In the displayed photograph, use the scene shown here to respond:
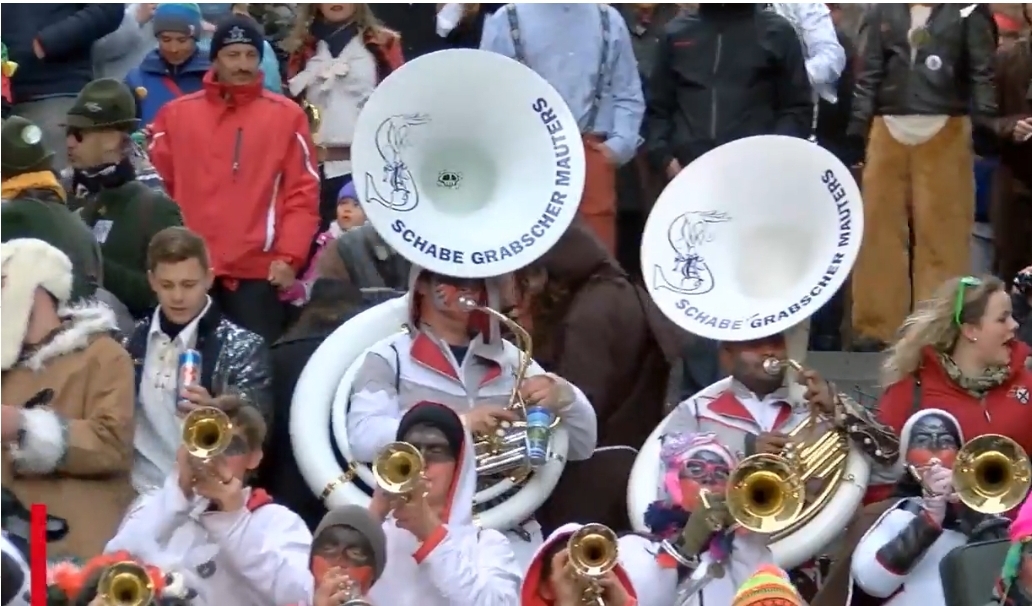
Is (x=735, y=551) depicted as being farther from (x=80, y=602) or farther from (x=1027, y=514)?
(x=80, y=602)

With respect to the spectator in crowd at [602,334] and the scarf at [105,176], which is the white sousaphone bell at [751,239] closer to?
the spectator in crowd at [602,334]

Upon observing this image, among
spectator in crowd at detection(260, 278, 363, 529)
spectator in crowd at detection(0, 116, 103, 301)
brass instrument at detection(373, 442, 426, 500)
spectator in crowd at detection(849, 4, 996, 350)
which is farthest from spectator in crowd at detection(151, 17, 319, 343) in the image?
spectator in crowd at detection(849, 4, 996, 350)

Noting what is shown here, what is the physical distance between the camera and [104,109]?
7.98 m

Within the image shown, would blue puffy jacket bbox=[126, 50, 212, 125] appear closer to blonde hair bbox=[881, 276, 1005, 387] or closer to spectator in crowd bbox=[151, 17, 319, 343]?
spectator in crowd bbox=[151, 17, 319, 343]

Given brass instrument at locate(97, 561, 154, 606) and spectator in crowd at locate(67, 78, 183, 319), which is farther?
spectator in crowd at locate(67, 78, 183, 319)

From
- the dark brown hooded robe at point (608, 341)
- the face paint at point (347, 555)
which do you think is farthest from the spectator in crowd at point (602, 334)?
the face paint at point (347, 555)

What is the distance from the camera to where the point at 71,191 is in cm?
825

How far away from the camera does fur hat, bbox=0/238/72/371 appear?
675 centimetres

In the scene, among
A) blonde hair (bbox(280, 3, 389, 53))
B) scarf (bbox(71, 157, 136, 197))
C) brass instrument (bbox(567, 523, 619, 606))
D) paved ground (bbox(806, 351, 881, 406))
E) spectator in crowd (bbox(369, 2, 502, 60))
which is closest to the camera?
brass instrument (bbox(567, 523, 619, 606))

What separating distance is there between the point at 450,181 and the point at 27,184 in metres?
1.40

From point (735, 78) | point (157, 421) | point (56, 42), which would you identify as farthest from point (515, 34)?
point (157, 421)

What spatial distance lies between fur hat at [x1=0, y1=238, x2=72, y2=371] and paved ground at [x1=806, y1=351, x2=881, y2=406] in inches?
124

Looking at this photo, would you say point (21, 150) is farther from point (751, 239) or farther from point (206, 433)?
point (751, 239)

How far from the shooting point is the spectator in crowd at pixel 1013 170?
9.52 metres
